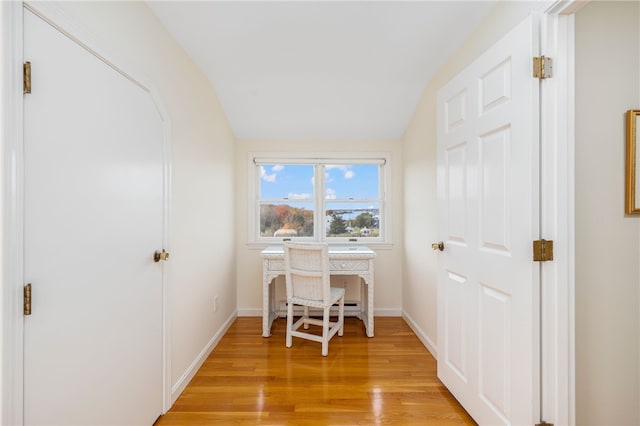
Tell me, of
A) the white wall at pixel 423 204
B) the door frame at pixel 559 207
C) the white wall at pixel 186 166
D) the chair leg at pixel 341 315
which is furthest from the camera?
the chair leg at pixel 341 315

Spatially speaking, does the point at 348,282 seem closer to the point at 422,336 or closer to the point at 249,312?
the point at 422,336

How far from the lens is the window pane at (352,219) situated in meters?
3.47

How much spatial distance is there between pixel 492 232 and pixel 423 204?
1.22 meters

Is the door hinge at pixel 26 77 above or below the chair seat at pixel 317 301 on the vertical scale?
above

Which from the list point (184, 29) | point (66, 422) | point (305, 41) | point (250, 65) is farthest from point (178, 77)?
point (66, 422)

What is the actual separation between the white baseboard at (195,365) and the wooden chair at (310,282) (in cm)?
65

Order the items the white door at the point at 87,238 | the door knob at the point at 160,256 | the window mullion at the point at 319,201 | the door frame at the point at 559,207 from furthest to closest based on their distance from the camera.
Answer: the window mullion at the point at 319,201
the door knob at the point at 160,256
the door frame at the point at 559,207
the white door at the point at 87,238

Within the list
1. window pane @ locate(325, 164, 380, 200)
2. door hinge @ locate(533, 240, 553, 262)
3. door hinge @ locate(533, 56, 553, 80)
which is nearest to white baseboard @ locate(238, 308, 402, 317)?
window pane @ locate(325, 164, 380, 200)

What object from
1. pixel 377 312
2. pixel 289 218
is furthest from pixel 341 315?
pixel 289 218

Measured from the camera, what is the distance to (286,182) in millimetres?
3455

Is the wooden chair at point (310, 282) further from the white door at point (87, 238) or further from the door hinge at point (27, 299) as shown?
the door hinge at point (27, 299)

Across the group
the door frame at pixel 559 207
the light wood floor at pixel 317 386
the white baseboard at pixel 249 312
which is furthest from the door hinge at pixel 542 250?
the white baseboard at pixel 249 312

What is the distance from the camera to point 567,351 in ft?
3.92

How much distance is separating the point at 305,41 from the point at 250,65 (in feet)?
1.68
